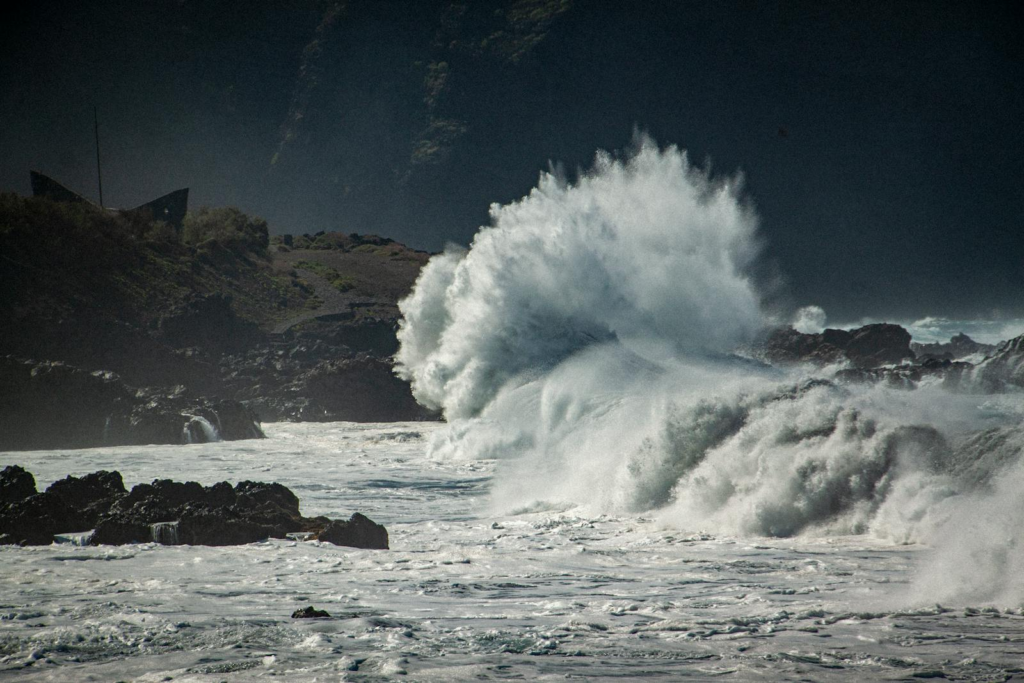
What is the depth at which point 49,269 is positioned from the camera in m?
45.4

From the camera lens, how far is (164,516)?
12242 millimetres

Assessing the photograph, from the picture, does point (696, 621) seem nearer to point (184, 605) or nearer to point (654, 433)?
point (184, 605)

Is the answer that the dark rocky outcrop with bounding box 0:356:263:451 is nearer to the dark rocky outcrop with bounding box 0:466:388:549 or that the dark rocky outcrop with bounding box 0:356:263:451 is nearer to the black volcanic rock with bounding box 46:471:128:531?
the black volcanic rock with bounding box 46:471:128:531

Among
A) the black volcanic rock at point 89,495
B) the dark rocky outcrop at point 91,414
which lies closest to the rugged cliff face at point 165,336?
the dark rocky outcrop at point 91,414

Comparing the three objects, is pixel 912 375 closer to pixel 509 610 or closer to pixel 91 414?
pixel 91 414

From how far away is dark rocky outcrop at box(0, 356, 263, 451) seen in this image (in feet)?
91.8

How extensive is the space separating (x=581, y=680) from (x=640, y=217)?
87.1 ft

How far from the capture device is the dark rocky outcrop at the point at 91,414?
28.0 metres

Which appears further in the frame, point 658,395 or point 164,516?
point 658,395

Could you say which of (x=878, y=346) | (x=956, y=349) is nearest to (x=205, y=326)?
(x=878, y=346)

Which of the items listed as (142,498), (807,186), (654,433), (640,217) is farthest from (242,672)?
(807,186)

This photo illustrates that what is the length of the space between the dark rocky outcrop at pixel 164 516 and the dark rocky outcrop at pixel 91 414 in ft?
47.2

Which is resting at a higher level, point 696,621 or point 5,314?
point 5,314

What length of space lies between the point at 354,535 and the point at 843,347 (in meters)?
38.7
